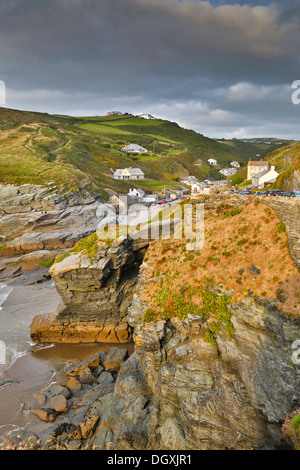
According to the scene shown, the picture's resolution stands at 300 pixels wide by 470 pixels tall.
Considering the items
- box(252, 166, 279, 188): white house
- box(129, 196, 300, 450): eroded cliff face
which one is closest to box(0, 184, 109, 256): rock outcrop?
box(252, 166, 279, 188): white house

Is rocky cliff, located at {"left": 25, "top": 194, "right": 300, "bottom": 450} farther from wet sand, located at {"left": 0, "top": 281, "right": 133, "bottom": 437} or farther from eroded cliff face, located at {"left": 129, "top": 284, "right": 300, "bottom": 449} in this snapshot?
wet sand, located at {"left": 0, "top": 281, "right": 133, "bottom": 437}

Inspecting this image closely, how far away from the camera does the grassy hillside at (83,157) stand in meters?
71.5

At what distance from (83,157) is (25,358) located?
86656 millimetres

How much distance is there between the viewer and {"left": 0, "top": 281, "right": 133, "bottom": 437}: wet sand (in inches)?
728

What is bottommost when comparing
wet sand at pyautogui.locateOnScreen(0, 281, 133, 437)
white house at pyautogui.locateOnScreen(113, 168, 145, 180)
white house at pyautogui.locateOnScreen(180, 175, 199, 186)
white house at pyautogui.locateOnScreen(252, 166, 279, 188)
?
wet sand at pyautogui.locateOnScreen(0, 281, 133, 437)

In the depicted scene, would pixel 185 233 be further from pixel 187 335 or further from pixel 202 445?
pixel 202 445

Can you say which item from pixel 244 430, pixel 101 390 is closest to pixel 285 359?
pixel 244 430

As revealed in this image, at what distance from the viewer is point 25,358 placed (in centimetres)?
2359

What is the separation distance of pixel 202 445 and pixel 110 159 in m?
106

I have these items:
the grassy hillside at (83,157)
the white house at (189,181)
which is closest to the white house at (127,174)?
the grassy hillside at (83,157)

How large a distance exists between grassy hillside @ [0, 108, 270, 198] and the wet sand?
132 ft

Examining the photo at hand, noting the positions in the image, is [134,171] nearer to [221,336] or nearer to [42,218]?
[42,218]

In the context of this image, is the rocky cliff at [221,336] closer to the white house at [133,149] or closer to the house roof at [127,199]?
the house roof at [127,199]

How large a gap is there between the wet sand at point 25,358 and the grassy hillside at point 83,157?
1582 inches
